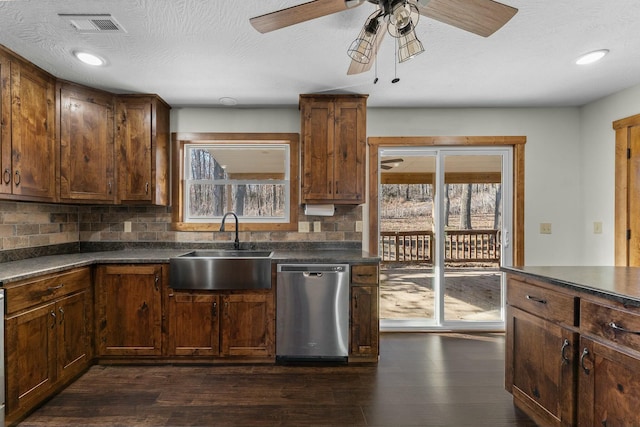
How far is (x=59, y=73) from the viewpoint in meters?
2.64

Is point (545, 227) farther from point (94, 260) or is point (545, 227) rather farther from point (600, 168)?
point (94, 260)

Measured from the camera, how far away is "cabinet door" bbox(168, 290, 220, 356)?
109 inches

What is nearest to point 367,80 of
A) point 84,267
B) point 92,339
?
point 84,267

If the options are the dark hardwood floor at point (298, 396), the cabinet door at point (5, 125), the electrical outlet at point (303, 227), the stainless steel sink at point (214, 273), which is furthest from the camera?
the electrical outlet at point (303, 227)

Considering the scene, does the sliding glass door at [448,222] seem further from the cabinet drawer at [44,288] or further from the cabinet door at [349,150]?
the cabinet drawer at [44,288]

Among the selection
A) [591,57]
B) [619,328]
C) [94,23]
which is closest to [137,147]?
[94,23]

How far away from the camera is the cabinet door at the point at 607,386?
1.38m

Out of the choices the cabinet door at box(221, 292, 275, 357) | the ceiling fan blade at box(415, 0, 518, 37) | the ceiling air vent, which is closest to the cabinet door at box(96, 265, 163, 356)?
the cabinet door at box(221, 292, 275, 357)

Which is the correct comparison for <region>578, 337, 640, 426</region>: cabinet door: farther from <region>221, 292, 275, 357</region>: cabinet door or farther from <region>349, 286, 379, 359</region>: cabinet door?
<region>221, 292, 275, 357</region>: cabinet door

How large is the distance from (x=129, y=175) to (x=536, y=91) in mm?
3774

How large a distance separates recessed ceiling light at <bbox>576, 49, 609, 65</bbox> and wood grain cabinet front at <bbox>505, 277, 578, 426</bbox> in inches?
65.8

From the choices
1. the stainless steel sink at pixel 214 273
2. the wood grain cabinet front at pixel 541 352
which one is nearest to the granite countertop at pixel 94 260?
the stainless steel sink at pixel 214 273

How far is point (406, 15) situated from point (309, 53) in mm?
1037

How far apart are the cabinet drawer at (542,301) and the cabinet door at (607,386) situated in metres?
0.14
